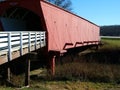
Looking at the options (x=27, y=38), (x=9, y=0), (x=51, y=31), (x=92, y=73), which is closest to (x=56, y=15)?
(x=51, y=31)

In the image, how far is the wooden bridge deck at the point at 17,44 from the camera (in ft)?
45.5

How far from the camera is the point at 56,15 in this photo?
2412 cm

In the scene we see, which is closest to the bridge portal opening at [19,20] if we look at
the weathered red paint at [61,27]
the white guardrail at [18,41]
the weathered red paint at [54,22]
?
the weathered red paint at [54,22]

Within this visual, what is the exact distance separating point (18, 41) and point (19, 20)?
9666 millimetres

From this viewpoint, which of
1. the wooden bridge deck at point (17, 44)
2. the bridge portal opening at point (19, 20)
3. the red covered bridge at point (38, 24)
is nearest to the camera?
the wooden bridge deck at point (17, 44)

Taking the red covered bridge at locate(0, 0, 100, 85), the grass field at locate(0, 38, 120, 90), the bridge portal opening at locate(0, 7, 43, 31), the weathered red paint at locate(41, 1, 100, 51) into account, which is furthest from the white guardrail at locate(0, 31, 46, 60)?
the bridge portal opening at locate(0, 7, 43, 31)

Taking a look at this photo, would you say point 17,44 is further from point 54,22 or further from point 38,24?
point 38,24

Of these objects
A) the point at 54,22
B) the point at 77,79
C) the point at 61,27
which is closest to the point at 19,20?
the point at 61,27

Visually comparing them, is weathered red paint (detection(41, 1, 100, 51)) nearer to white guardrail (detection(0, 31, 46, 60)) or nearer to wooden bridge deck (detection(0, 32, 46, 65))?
white guardrail (detection(0, 31, 46, 60))

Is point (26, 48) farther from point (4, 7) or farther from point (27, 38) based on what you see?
point (4, 7)

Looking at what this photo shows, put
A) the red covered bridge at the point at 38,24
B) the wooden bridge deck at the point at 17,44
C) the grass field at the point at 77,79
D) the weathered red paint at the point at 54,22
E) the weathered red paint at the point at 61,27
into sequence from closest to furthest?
the wooden bridge deck at the point at 17,44, the grass field at the point at 77,79, the red covered bridge at the point at 38,24, the weathered red paint at the point at 54,22, the weathered red paint at the point at 61,27

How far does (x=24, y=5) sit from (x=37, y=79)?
5.01 meters

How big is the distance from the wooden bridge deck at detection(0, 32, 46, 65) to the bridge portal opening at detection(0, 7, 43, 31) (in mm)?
3647

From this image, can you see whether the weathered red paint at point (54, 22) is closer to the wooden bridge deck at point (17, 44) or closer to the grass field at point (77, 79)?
the wooden bridge deck at point (17, 44)
